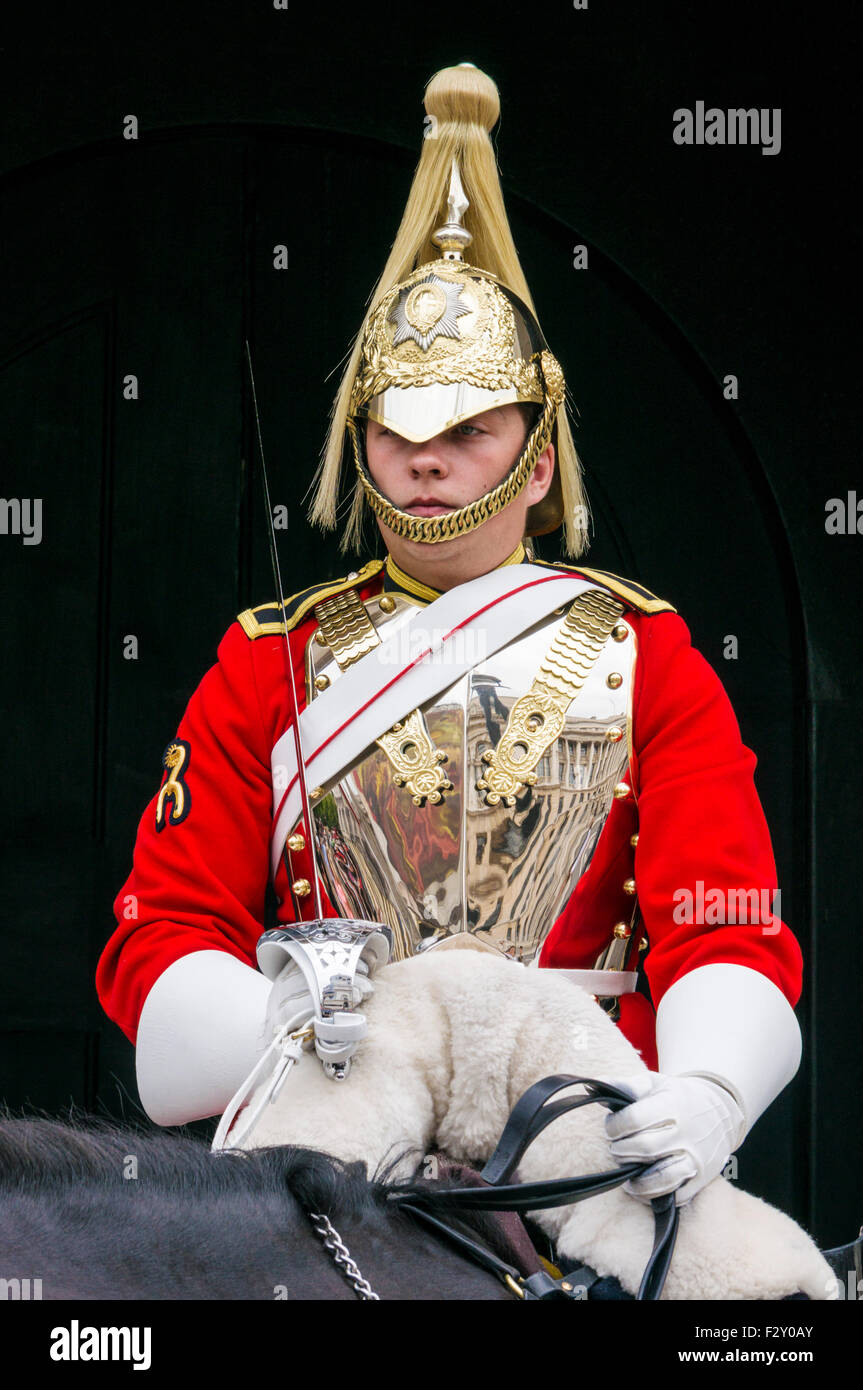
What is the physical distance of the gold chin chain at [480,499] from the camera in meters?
A: 2.07

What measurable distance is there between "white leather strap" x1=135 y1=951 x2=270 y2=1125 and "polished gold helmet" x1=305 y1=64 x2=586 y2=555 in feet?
1.91

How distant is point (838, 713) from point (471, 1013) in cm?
142

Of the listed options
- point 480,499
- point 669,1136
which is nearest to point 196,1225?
point 669,1136

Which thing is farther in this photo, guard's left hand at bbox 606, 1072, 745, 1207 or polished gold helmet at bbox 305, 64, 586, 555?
polished gold helmet at bbox 305, 64, 586, 555

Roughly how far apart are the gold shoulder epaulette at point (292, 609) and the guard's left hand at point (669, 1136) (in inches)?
32.1

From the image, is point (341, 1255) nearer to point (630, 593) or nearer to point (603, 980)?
point (603, 980)

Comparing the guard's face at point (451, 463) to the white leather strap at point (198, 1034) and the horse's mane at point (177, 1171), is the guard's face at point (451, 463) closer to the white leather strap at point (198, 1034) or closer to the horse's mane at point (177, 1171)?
the white leather strap at point (198, 1034)

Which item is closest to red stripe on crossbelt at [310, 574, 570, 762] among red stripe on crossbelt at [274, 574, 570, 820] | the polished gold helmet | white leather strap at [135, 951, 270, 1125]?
A: red stripe on crossbelt at [274, 574, 570, 820]

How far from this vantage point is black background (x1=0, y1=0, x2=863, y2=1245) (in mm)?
2896

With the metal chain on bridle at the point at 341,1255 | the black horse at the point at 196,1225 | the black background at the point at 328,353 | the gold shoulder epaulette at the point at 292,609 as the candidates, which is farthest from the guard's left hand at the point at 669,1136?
the black background at the point at 328,353

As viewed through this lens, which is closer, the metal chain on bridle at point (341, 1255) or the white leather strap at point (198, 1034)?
the metal chain on bridle at point (341, 1255)

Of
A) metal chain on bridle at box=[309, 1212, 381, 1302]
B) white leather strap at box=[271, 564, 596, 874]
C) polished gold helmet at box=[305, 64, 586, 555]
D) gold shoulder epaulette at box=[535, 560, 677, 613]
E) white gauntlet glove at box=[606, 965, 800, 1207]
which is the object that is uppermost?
polished gold helmet at box=[305, 64, 586, 555]

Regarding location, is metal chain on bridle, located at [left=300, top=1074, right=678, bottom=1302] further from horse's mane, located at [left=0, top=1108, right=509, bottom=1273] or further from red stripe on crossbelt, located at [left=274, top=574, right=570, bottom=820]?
red stripe on crossbelt, located at [left=274, top=574, right=570, bottom=820]
